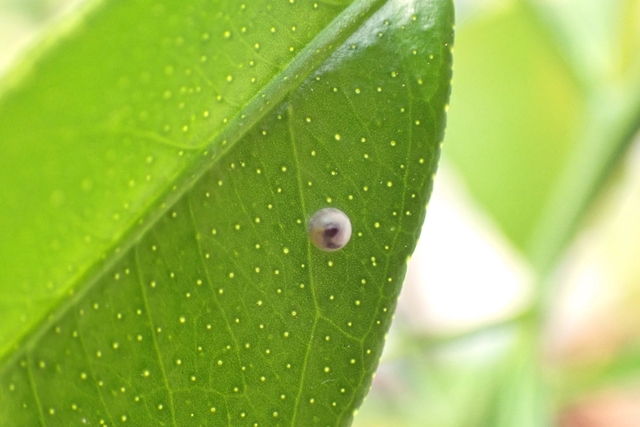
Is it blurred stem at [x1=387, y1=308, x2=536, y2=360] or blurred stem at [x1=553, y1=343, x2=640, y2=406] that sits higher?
blurred stem at [x1=387, y1=308, x2=536, y2=360]

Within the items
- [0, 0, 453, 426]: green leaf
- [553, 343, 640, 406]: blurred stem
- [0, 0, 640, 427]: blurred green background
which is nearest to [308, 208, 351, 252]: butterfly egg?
[0, 0, 453, 426]: green leaf

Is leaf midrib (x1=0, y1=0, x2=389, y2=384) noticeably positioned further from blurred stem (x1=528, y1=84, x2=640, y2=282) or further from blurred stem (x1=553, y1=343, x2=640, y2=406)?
blurred stem (x1=553, y1=343, x2=640, y2=406)

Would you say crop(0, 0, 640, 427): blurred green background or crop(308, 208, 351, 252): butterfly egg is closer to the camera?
crop(308, 208, 351, 252): butterfly egg

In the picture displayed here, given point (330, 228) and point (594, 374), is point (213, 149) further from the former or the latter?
point (594, 374)

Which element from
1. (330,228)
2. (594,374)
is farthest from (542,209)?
(330,228)

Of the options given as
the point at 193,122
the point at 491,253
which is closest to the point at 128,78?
the point at 193,122

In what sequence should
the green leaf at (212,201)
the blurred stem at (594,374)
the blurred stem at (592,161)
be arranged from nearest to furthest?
the green leaf at (212,201) < the blurred stem at (592,161) < the blurred stem at (594,374)

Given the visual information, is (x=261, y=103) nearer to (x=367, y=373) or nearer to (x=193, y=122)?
(x=193, y=122)

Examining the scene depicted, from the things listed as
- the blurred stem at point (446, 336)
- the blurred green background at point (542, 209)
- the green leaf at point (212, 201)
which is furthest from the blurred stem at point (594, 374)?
the green leaf at point (212, 201)

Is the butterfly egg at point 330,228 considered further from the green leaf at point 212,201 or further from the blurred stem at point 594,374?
the blurred stem at point 594,374
